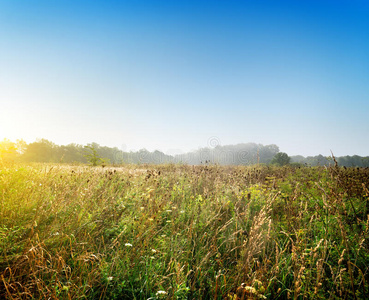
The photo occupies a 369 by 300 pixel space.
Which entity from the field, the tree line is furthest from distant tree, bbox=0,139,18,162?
the field

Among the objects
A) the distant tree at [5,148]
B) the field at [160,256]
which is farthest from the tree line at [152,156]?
the field at [160,256]

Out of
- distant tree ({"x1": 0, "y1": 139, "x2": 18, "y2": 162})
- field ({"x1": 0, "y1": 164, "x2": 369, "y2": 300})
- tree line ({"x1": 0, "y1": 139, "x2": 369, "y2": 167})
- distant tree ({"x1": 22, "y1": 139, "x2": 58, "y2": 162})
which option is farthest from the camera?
distant tree ({"x1": 22, "y1": 139, "x2": 58, "y2": 162})

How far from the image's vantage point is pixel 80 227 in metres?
2.48

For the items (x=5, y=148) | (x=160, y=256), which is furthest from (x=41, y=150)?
(x=160, y=256)

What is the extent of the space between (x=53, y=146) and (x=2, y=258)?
193 feet

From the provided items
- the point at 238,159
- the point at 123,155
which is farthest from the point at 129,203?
the point at 238,159

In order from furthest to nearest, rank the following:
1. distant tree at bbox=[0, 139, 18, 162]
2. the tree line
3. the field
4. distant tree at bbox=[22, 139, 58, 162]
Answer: distant tree at bbox=[22, 139, 58, 162]
the tree line
distant tree at bbox=[0, 139, 18, 162]
the field

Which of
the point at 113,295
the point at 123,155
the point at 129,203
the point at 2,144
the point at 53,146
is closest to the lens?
the point at 113,295

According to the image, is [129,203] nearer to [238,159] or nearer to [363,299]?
[363,299]

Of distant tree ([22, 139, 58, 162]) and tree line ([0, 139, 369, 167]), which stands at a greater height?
distant tree ([22, 139, 58, 162])

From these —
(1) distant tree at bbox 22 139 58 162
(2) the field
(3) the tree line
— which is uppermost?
(1) distant tree at bbox 22 139 58 162

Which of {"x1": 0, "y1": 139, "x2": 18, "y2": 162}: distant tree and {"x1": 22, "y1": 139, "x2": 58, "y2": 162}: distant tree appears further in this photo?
{"x1": 22, "y1": 139, "x2": 58, "y2": 162}: distant tree

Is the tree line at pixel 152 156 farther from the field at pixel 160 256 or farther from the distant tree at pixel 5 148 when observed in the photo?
the field at pixel 160 256

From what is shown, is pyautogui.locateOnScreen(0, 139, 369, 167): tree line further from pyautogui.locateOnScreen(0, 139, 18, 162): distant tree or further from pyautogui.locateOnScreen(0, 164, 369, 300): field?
pyautogui.locateOnScreen(0, 164, 369, 300): field
